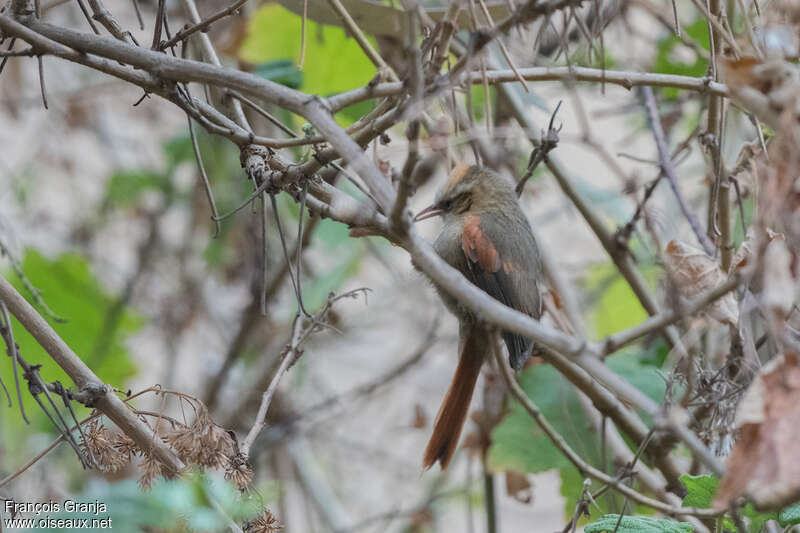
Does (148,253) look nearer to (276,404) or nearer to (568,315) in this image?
(276,404)

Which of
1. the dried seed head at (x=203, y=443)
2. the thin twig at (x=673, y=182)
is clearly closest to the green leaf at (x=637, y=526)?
the dried seed head at (x=203, y=443)

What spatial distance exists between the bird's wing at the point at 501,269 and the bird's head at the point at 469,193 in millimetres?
179

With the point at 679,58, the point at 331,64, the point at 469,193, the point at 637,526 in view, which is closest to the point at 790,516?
the point at 637,526

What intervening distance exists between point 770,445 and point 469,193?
5.82ft

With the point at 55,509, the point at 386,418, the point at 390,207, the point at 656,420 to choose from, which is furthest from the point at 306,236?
the point at 386,418

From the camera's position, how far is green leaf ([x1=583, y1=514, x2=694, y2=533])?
1.58 meters

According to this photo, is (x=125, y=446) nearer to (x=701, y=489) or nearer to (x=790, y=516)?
(x=701, y=489)

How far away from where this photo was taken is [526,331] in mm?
971

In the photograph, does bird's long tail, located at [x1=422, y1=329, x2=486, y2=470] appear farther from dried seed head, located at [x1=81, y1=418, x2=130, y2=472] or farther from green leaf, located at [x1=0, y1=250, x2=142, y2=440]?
green leaf, located at [x1=0, y1=250, x2=142, y2=440]

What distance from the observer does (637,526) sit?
160cm

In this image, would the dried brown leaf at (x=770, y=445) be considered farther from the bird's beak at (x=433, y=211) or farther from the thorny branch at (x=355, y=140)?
the bird's beak at (x=433, y=211)

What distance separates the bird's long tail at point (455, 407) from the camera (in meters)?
2.24

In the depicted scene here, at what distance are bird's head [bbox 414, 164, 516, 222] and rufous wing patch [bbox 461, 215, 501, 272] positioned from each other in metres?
0.20

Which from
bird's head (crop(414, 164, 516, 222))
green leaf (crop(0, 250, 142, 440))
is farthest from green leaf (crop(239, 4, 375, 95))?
green leaf (crop(0, 250, 142, 440))
